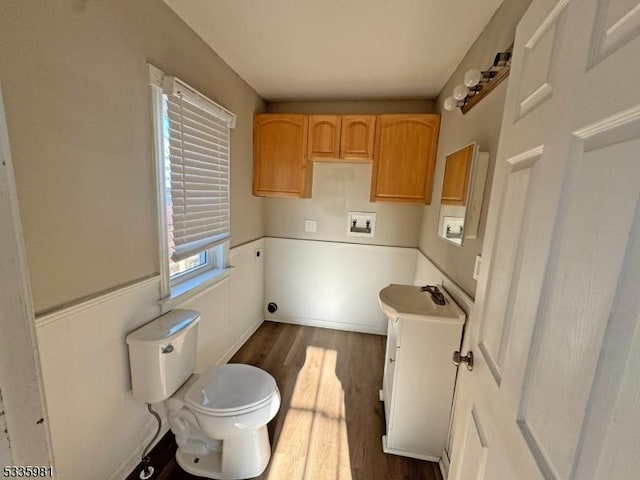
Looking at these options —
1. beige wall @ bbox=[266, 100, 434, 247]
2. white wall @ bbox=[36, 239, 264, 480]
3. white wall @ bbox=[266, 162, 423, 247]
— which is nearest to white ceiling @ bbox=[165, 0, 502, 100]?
beige wall @ bbox=[266, 100, 434, 247]

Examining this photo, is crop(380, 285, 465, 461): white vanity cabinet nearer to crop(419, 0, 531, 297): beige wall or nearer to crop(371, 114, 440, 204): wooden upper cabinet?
crop(419, 0, 531, 297): beige wall

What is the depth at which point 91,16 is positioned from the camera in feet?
3.38

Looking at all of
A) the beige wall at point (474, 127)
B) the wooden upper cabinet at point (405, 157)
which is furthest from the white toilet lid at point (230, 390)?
the wooden upper cabinet at point (405, 157)

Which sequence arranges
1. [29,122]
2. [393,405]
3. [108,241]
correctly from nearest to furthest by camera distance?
[29,122] < [108,241] < [393,405]

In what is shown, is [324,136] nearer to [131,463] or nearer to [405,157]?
[405,157]

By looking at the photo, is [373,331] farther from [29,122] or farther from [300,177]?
[29,122]

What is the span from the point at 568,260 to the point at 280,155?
239 centimetres

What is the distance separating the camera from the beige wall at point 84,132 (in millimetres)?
866

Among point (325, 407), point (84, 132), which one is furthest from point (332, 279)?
point (84, 132)

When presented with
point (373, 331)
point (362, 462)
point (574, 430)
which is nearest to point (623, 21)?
point (574, 430)

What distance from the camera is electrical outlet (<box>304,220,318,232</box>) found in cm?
292

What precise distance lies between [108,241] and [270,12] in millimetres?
1386

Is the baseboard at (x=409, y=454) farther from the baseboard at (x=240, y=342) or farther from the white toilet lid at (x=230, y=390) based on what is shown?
the baseboard at (x=240, y=342)

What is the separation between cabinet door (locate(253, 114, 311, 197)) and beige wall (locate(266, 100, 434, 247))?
0.93 ft
